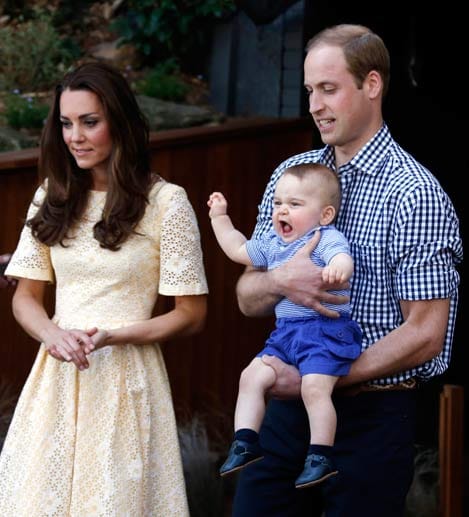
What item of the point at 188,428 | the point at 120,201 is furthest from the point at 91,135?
the point at 188,428

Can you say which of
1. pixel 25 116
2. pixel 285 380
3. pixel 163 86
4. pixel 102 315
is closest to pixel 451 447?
pixel 285 380

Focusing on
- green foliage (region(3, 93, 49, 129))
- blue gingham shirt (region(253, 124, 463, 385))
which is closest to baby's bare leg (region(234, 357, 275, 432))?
blue gingham shirt (region(253, 124, 463, 385))

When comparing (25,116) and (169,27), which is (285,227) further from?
(169,27)

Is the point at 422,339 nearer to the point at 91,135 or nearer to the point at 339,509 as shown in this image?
the point at 339,509

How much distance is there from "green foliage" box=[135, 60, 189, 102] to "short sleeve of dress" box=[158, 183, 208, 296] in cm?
319

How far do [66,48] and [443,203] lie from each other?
4.83 m

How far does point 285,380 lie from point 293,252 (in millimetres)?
335

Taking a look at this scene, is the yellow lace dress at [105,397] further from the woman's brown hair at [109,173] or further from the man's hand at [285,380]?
the man's hand at [285,380]

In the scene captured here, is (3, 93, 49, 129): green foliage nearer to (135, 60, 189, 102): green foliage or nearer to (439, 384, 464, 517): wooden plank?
(135, 60, 189, 102): green foliage

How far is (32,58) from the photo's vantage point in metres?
7.26

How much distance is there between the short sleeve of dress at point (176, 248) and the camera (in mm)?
3949

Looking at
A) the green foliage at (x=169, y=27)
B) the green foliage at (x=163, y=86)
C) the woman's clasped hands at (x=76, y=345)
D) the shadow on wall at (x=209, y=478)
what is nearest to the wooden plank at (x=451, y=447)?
the woman's clasped hands at (x=76, y=345)

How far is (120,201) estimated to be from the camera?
13.0 ft

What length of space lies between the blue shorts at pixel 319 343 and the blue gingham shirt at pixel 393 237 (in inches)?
2.7
